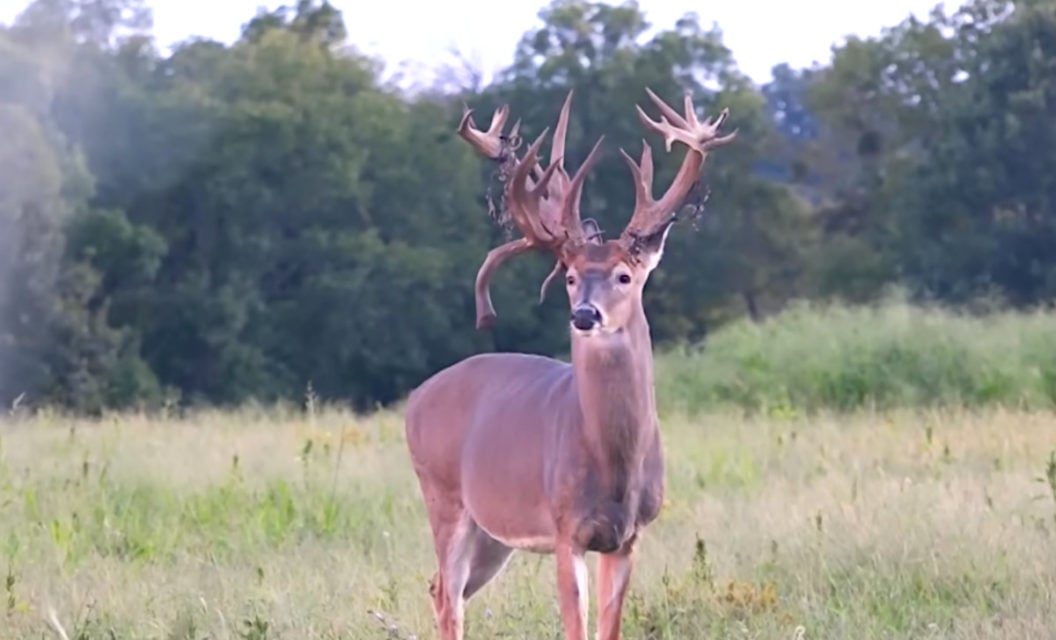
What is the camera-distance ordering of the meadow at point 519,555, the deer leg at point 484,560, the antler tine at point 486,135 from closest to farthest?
the antler tine at point 486,135 < the deer leg at point 484,560 < the meadow at point 519,555

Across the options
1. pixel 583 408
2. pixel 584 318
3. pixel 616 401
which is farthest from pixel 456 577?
pixel 584 318

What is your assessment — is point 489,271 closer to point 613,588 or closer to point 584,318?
point 584,318

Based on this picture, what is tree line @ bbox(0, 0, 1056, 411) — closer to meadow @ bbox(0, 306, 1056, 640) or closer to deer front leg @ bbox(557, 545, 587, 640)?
meadow @ bbox(0, 306, 1056, 640)

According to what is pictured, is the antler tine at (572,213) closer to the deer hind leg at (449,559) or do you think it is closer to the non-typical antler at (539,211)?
the non-typical antler at (539,211)

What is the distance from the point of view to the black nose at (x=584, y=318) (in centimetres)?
601

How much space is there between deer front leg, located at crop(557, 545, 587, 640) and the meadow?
71cm

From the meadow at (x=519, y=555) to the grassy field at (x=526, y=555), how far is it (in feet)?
0.06

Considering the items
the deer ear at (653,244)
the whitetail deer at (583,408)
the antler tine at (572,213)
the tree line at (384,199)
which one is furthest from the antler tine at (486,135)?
the tree line at (384,199)

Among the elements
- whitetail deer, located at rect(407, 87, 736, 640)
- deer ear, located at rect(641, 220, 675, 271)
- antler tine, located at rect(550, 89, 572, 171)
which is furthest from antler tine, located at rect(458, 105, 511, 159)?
deer ear, located at rect(641, 220, 675, 271)

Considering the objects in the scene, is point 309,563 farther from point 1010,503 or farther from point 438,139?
point 438,139

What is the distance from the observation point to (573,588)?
6398 mm

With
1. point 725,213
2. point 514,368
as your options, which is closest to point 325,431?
point 514,368

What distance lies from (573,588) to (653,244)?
1.24 meters

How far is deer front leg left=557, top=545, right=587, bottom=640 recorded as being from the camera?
6.40 m
